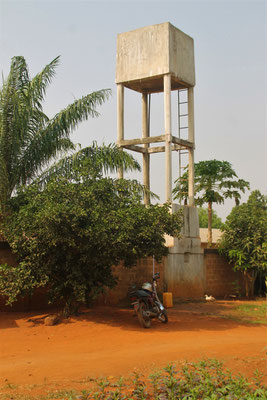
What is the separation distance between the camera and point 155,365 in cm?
719

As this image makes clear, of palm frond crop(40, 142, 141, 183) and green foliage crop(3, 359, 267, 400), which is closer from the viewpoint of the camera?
green foliage crop(3, 359, 267, 400)

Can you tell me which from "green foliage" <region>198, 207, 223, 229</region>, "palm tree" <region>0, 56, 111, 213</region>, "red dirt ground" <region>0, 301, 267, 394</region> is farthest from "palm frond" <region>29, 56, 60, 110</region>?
"green foliage" <region>198, 207, 223, 229</region>

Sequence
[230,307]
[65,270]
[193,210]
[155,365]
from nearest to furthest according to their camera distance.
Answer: [155,365]
[65,270]
[230,307]
[193,210]

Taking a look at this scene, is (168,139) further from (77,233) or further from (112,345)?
(112,345)

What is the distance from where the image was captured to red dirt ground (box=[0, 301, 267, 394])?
697 centimetres

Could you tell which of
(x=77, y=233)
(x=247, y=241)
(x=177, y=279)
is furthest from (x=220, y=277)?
(x=77, y=233)

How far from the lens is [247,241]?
57.9 ft

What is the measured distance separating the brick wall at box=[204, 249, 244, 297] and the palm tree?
7.64 metres

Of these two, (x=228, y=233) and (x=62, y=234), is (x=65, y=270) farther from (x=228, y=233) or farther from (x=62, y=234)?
(x=228, y=233)

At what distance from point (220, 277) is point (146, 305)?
8.12 m

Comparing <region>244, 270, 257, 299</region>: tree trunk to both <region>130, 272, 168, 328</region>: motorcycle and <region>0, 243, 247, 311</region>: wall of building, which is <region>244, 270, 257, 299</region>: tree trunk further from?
<region>130, 272, 168, 328</region>: motorcycle

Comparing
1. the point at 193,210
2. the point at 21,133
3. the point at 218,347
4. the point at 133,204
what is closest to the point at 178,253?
the point at 193,210

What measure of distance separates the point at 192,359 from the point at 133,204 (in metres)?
4.47

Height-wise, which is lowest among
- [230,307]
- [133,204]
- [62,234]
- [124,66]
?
[230,307]
